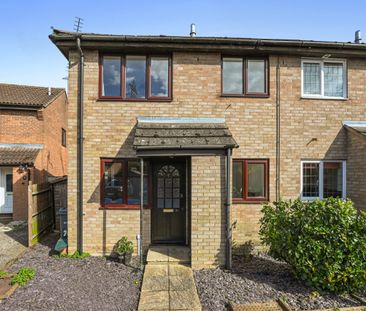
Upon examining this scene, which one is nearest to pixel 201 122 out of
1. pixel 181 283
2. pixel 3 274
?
pixel 181 283

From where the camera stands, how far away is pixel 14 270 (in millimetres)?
5660

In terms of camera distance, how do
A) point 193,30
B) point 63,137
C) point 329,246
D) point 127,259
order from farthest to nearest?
point 63,137 → point 193,30 → point 127,259 → point 329,246

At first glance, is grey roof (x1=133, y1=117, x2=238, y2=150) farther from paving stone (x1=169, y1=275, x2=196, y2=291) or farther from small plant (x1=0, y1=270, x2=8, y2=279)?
small plant (x1=0, y1=270, x2=8, y2=279)

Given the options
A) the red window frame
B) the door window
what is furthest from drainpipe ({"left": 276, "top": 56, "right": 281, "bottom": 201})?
the door window

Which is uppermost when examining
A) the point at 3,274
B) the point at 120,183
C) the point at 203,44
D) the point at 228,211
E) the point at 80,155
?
the point at 203,44

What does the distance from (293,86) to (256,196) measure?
341 cm

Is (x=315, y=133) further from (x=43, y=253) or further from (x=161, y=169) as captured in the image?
(x=43, y=253)

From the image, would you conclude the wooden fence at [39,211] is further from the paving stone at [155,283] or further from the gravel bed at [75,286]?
the paving stone at [155,283]

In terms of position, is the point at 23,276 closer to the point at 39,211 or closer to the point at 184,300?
the point at 39,211

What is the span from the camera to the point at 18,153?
11055 millimetres

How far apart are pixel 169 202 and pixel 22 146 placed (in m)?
8.61

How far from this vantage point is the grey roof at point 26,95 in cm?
1145

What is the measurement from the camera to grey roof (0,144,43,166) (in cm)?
1048

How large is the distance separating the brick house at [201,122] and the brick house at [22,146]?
5711 millimetres
